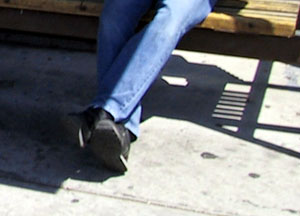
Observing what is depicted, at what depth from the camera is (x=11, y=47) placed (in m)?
4.84

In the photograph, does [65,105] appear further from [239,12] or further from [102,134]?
[239,12]

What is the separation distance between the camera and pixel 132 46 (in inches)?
125

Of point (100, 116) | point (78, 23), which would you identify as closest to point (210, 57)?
point (78, 23)

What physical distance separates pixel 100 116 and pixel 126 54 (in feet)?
1.05

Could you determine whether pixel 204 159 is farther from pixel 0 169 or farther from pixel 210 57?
pixel 210 57

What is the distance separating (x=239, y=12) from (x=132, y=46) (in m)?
0.57

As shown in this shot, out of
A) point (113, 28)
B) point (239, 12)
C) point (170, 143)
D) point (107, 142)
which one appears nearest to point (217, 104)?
point (170, 143)

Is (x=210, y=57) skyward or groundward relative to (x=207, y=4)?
groundward

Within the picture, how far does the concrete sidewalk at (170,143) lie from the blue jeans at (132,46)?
0.27m

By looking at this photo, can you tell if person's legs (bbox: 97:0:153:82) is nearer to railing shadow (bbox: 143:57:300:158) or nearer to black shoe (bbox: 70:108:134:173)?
black shoe (bbox: 70:108:134:173)

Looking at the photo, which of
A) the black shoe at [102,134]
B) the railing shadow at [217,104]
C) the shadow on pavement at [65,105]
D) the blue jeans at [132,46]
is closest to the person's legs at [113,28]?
the blue jeans at [132,46]

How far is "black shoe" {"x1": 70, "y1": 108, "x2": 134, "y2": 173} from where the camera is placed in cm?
299

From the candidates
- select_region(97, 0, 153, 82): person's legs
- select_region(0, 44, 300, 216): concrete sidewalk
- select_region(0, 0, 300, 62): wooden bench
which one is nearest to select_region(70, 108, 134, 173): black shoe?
select_region(0, 44, 300, 216): concrete sidewalk

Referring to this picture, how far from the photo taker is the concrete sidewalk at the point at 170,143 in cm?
308
